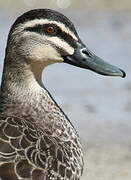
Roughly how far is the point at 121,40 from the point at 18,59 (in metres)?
6.19

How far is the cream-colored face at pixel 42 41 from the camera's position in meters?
5.14

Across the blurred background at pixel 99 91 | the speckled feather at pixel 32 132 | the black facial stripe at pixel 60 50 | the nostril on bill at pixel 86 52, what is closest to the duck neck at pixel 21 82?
the speckled feather at pixel 32 132

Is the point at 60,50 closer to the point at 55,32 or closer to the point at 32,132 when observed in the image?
the point at 55,32

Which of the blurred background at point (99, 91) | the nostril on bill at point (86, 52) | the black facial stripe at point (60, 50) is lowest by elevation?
the black facial stripe at point (60, 50)

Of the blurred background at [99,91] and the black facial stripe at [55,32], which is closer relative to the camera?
the black facial stripe at [55,32]

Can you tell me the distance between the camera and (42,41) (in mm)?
5191

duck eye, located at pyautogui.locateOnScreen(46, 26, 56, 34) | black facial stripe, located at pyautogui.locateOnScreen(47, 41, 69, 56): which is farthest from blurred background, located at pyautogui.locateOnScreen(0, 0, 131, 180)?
duck eye, located at pyautogui.locateOnScreen(46, 26, 56, 34)

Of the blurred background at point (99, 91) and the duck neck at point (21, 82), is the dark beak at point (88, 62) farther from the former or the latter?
the blurred background at point (99, 91)

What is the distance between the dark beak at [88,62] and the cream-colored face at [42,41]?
0.05m

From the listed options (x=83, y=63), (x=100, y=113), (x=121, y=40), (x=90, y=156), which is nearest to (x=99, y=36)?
(x=121, y=40)

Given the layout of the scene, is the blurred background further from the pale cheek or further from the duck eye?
the duck eye

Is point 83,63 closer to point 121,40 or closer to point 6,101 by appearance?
point 6,101

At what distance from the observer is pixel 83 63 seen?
536 centimetres

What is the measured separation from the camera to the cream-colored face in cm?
514
